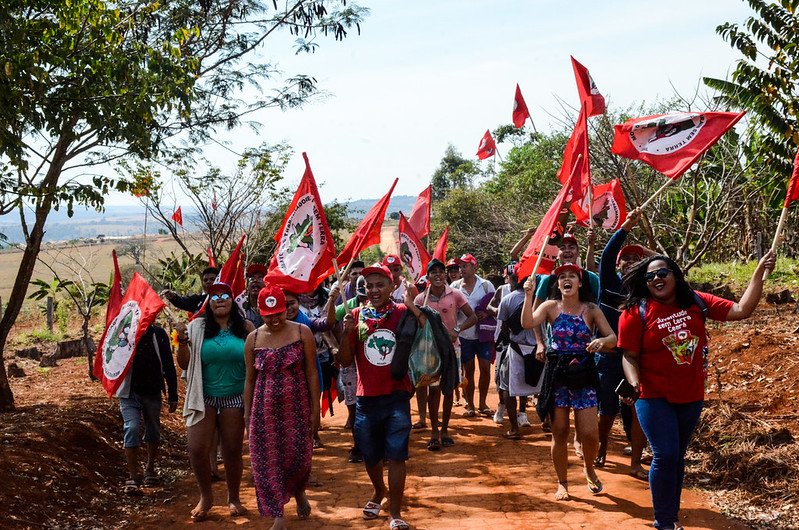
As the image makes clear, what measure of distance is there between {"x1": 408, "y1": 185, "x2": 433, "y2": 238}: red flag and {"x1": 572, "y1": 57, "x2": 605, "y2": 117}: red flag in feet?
15.1

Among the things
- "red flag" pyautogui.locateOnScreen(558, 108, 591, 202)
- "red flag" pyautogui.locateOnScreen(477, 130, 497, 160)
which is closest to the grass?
"red flag" pyautogui.locateOnScreen(477, 130, 497, 160)

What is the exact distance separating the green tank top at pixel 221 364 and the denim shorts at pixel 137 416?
1.43 m

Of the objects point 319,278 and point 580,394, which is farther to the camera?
point 319,278

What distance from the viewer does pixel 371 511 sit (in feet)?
22.2

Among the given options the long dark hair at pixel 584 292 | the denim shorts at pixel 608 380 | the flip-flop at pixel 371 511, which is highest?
the long dark hair at pixel 584 292

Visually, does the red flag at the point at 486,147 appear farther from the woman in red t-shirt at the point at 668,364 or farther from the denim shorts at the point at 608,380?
the woman in red t-shirt at the point at 668,364

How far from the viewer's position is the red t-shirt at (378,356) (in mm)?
6527

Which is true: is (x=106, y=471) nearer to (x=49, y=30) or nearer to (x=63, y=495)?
(x=63, y=495)

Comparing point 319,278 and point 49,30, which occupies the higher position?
point 49,30

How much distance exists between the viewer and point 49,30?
8.02 meters

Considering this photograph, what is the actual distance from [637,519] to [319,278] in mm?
3186

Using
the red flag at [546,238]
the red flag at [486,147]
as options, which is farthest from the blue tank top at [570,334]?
the red flag at [486,147]

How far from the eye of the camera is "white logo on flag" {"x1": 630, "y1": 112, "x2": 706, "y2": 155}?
7352 millimetres

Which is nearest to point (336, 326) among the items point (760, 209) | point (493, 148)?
point (493, 148)
